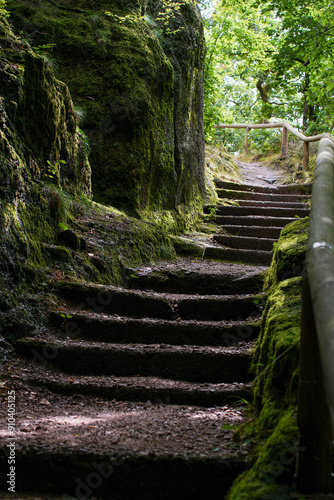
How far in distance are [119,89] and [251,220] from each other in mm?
3073

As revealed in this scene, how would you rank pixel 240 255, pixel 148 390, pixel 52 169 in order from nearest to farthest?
pixel 148 390 < pixel 52 169 < pixel 240 255

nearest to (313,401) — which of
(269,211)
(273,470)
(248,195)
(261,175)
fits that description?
(273,470)

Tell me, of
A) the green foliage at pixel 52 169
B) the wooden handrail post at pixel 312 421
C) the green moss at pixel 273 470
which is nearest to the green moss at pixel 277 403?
the green moss at pixel 273 470

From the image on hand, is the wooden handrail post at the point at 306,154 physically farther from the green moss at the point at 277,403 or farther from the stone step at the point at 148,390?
the stone step at the point at 148,390

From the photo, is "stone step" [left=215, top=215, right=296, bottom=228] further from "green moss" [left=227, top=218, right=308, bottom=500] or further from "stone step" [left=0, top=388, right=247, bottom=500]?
"stone step" [left=0, top=388, right=247, bottom=500]

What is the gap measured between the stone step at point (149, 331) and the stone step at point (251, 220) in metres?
4.28

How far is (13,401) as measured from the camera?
2422 mm

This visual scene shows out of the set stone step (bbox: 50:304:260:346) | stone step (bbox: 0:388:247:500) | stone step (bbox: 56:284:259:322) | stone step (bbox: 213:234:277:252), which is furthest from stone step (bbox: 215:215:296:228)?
stone step (bbox: 0:388:247:500)

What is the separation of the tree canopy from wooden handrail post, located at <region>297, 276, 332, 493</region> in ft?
18.0

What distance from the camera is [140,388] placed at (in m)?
2.62

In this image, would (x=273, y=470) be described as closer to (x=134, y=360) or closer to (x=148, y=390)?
(x=148, y=390)

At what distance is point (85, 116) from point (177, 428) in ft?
15.1

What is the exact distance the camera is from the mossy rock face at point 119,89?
5.76 m

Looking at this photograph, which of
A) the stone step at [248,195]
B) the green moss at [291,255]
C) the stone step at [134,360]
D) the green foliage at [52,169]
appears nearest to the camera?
the stone step at [134,360]
